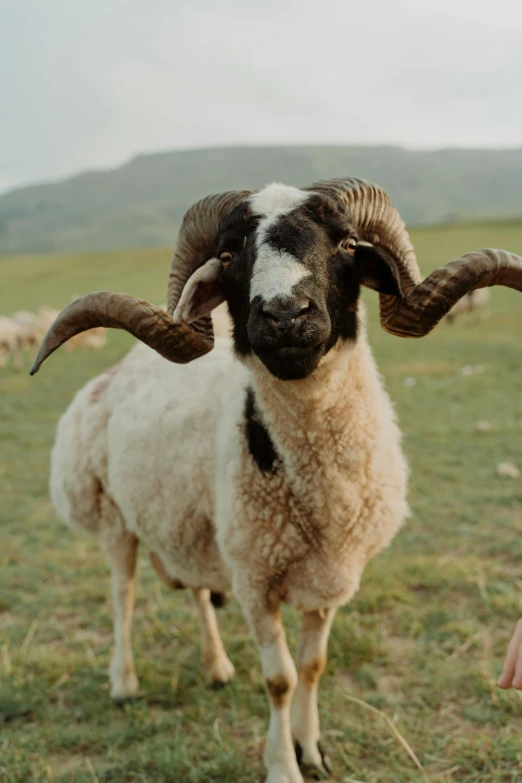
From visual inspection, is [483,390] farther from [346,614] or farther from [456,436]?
[346,614]

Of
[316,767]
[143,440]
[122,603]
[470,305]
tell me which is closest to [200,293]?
[143,440]

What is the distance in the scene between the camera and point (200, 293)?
3.64 metres

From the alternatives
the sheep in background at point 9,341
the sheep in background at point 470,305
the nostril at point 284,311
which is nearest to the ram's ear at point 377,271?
the nostril at point 284,311

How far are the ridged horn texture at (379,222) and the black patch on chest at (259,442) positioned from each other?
2.84 ft

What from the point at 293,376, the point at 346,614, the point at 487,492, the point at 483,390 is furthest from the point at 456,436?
the point at 293,376

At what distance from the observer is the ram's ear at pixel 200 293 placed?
3.50m

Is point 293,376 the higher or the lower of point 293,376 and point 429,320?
the lower

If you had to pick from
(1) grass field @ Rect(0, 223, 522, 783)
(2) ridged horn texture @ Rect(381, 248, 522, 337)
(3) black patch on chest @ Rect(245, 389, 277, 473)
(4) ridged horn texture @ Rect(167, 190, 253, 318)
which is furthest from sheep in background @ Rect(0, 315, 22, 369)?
(2) ridged horn texture @ Rect(381, 248, 522, 337)

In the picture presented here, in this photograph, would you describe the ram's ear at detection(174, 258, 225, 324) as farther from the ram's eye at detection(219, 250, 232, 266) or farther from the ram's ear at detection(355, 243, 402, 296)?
the ram's ear at detection(355, 243, 402, 296)

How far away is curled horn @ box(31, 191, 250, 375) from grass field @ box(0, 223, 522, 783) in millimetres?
2316

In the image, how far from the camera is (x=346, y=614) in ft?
17.2

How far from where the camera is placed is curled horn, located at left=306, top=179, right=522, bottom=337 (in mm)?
3150

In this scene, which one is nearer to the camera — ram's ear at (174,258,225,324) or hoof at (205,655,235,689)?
ram's ear at (174,258,225,324)

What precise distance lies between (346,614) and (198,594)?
1.25m
